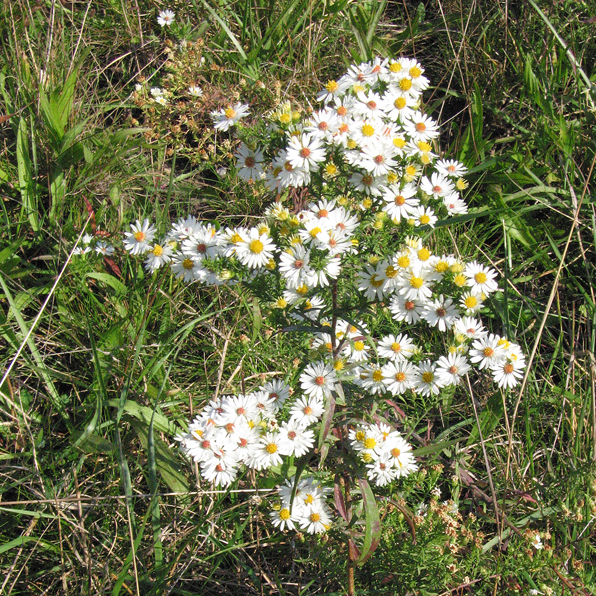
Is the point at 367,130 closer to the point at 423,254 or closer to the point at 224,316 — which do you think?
the point at 423,254

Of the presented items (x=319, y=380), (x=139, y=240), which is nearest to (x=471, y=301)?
(x=319, y=380)

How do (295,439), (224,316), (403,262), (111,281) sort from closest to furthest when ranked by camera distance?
(403,262)
(295,439)
(111,281)
(224,316)

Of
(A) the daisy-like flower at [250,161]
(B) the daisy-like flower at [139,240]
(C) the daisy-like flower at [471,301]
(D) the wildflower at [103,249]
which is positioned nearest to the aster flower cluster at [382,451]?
(C) the daisy-like flower at [471,301]

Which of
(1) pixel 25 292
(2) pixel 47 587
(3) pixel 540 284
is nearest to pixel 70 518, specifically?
(2) pixel 47 587

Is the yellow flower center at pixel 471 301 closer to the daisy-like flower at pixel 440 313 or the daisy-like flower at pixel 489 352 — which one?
the daisy-like flower at pixel 440 313

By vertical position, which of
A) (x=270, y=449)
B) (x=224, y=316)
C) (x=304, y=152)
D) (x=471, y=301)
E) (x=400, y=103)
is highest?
(x=400, y=103)

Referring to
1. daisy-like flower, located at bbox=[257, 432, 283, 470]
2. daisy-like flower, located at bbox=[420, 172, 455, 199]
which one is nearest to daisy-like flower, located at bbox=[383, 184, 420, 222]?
daisy-like flower, located at bbox=[420, 172, 455, 199]

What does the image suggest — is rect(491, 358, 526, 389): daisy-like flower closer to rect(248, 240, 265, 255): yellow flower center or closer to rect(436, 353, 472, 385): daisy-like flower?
rect(436, 353, 472, 385): daisy-like flower

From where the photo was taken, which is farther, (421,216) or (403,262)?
(421,216)
